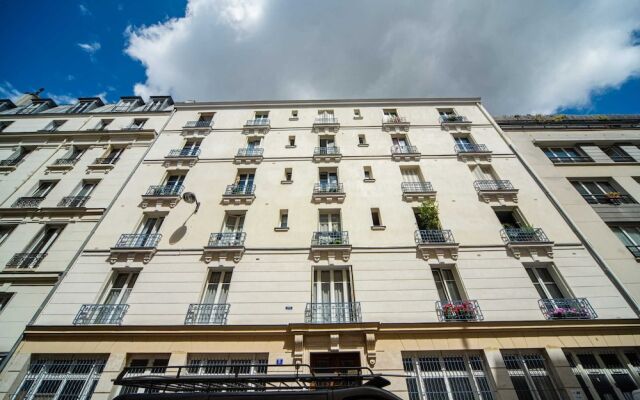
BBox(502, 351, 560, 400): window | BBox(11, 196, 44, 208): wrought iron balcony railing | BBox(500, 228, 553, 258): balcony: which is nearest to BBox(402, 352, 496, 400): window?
BBox(502, 351, 560, 400): window

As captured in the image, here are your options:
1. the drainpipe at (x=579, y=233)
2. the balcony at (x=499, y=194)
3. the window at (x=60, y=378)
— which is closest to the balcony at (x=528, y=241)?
the drainpipe at (x=579, y=233)

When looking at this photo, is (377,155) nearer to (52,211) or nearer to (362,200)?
(362,200)

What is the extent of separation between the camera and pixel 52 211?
13.2 m

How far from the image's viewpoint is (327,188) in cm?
1380

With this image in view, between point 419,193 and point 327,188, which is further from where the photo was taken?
point 327,188

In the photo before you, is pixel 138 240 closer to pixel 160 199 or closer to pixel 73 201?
pixel 160 199

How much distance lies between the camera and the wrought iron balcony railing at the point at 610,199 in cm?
1328

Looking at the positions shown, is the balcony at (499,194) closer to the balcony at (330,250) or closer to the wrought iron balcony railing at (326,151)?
the balcony at (330,250)

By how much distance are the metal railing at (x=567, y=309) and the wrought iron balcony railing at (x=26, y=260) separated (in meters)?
20.6

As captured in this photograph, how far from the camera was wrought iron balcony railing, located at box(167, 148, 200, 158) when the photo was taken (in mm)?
15879

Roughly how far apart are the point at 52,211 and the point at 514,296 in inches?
837

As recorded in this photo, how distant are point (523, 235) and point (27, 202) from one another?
24548 mm

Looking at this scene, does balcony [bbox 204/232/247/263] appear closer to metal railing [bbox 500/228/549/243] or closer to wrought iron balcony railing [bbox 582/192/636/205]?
metal railing [bbox 500/228/549/243]

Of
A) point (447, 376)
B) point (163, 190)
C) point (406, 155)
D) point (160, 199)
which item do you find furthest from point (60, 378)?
point (406, 155)
